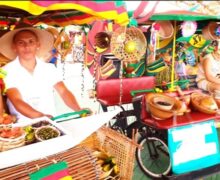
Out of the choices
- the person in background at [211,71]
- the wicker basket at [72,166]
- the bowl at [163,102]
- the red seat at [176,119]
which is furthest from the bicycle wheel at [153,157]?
the wicker basket at [72,166]

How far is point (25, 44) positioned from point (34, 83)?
0.43m

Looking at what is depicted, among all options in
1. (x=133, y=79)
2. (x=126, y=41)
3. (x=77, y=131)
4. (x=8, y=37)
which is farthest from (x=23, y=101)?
(x=133, y=79)

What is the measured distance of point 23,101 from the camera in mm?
2900

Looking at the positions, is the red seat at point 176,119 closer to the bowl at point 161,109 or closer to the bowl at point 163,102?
the bowl at point 161,109

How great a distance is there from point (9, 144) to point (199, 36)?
612cm

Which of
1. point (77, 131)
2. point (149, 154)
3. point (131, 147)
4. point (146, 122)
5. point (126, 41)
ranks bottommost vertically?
point (149, 154)

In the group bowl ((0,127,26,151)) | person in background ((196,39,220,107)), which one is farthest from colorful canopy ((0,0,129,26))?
person in background ((196,39,220,107))

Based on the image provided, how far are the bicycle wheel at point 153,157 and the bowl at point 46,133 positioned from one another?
2483 mm

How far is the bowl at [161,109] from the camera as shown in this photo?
12.1 feet

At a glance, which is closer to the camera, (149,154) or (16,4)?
(16,4)

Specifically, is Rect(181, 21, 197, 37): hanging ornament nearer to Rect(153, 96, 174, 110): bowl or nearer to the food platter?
Rect(153, 96, 174, 110): bowl

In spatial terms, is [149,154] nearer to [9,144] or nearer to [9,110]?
[9,110]

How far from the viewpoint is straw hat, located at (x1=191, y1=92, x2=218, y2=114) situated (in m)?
3.96

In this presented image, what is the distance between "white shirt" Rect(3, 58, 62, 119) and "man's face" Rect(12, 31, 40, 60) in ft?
0.34
